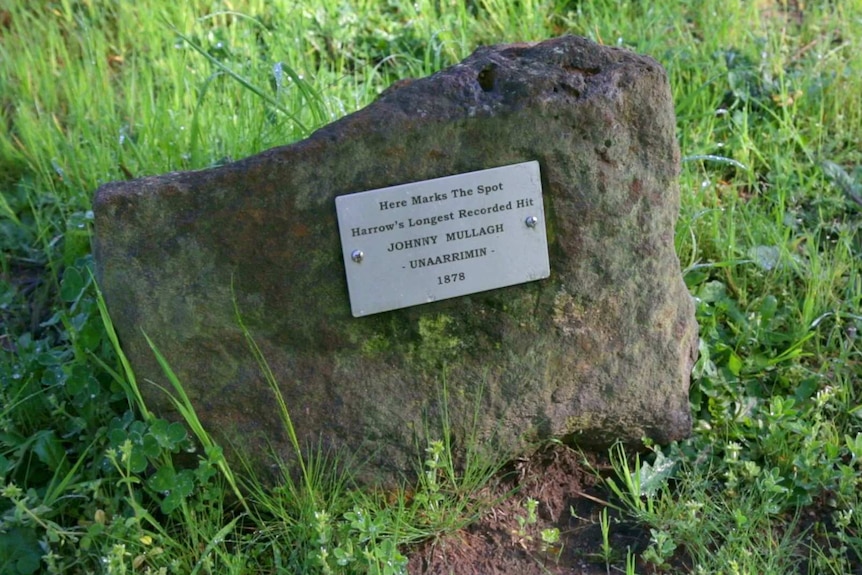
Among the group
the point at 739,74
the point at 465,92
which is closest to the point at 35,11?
the point at 465,92

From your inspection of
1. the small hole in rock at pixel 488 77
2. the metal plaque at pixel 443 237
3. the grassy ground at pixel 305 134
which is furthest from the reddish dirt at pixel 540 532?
the small hole in rock at pixel 488 77

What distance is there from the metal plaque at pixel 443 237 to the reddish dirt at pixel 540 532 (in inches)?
20.5

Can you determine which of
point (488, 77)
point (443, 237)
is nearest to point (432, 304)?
point (443, 237)

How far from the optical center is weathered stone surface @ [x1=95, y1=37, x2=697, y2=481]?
6.08 feet

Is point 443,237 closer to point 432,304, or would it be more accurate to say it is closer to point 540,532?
point 432,304

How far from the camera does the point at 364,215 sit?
1870 mm

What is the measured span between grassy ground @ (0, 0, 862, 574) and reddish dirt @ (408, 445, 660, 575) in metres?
0.04

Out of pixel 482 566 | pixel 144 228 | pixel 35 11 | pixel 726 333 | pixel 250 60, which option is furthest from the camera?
pixel 35 11

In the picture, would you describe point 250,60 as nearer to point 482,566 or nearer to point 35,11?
point 35,11

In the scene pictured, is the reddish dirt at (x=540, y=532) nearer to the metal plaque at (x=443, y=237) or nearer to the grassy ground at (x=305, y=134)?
the grassy ground at (x=305, y=134)

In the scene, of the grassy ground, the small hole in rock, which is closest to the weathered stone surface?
the small hole in rock

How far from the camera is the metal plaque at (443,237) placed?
6.17ft

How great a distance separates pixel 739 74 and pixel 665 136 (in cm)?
144

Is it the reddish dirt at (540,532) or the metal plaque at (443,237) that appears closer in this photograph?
the metal plaque at (443,237)
